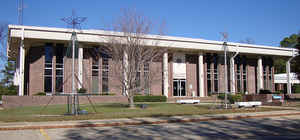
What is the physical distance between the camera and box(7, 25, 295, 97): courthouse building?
111 ft

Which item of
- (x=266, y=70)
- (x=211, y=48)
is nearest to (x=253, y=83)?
(x=266, y=70)

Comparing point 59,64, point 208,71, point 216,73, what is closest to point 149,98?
point 59,64

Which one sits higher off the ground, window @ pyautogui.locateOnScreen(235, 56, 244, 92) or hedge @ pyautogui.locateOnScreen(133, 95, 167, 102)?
window @ pyautogui.locateOnScreen(235, 56, 244, 92)

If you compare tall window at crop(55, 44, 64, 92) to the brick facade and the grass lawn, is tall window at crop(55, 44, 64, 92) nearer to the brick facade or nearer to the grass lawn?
the brick facade

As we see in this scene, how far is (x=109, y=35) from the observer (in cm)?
2680

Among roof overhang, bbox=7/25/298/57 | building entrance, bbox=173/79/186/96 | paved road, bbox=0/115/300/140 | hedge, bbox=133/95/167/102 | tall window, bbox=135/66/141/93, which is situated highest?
roof overhang, bbox=7/25/298/57

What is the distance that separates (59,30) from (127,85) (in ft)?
46.4

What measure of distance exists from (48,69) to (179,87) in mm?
19204

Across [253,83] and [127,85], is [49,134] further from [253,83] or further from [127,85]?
[253,83]

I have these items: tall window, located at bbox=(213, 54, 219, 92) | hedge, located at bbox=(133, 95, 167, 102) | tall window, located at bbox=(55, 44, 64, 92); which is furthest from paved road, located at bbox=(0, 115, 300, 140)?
tall window, located at bbox=(213, 54, 219, 92)

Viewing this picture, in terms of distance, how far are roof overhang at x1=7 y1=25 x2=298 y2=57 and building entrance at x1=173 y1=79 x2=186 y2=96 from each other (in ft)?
18.7

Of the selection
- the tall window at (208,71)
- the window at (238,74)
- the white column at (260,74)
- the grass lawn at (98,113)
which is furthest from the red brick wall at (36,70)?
the white column at (260,74)

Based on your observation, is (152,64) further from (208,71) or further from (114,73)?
(208,71)

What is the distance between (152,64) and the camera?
28359 millimetres
